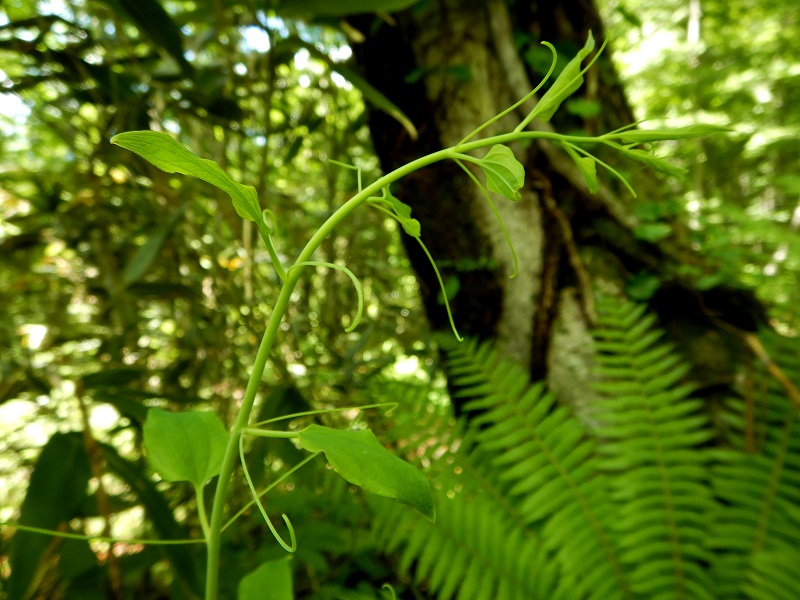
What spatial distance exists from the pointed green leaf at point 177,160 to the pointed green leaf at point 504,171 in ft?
0.40

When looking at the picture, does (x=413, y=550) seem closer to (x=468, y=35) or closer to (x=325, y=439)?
(x=325, y=439)

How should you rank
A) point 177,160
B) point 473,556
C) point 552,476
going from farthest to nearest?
point 552,476 → point 473,556 → point 177,160

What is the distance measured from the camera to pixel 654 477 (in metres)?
0.81

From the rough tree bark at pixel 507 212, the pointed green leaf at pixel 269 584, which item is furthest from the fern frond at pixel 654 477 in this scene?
the pointed green leaf at pixel 269 584

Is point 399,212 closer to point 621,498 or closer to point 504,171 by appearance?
point 504,171

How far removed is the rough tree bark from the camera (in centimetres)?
101

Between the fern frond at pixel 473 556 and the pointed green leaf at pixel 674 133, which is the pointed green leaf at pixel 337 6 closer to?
the pointed green leaf at pixel 674 133

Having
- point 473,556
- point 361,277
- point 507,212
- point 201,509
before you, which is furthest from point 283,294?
point 361,277

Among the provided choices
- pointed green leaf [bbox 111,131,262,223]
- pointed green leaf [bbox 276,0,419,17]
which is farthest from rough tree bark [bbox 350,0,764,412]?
pointed green leaf [bbox 111,131,262,223]

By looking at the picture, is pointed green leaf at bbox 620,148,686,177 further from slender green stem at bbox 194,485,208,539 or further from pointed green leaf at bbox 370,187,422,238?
slender green stem at bbox 194,485,208,539

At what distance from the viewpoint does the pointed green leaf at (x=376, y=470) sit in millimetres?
259

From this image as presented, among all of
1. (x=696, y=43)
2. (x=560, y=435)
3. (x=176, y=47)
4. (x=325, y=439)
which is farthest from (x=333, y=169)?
(x=696, y=43)

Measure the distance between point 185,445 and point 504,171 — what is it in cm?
28

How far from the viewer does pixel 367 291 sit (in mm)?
1567
